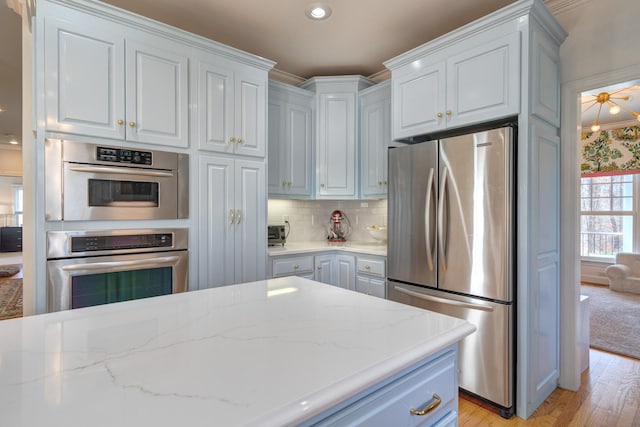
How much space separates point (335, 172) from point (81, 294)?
2306mm

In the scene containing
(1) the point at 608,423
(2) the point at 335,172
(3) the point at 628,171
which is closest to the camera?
(1) the point at 608,423

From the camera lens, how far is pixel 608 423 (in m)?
2.01

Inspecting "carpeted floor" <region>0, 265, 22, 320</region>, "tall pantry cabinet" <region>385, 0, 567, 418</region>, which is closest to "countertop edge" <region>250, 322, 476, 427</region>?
"tall pantry cabinet" <region>385, 0, 567, 418</region>

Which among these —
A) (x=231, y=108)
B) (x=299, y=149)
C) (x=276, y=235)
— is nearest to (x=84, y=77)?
(x=231, y=108)

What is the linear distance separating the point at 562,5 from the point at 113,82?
9.98 ft

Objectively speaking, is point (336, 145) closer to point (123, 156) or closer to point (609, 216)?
point (123, 156)

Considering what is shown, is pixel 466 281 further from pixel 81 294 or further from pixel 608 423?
pixel 81 294

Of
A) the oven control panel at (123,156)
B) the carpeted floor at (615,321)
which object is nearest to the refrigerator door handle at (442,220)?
the oven control panel at (123,156)

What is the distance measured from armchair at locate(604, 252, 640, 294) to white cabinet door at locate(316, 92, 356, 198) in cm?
465

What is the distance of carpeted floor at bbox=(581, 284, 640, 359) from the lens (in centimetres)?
307

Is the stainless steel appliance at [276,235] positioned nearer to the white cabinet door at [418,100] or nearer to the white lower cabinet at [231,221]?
the white lower cabinet at [231,221]

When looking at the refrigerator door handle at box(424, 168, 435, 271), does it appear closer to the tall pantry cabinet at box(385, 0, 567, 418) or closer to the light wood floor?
the tall pantry cabinet at box(385, 0, 567, 418)

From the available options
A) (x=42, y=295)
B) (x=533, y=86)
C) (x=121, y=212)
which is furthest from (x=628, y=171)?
(x=42, y=295)

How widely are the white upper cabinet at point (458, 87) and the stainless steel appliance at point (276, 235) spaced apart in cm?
144
